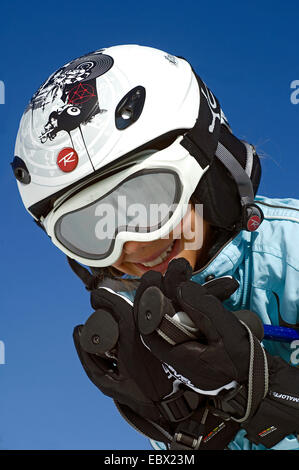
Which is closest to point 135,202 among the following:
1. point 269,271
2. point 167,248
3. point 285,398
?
point 167,248

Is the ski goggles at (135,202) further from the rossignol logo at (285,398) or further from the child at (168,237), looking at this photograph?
the rossignol logo at (285,398)

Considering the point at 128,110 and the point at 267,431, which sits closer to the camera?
the point at 267,431

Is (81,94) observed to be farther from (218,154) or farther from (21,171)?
(218,154)

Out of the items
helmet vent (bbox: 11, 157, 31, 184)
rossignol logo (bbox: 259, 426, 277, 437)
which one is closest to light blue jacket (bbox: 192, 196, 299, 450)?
rossignol logo (bbox: 259, 426, 277, 437)

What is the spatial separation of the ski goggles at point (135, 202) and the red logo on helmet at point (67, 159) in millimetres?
108

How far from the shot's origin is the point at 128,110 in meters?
2.80

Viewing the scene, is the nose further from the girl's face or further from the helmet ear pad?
the helmet ear pad

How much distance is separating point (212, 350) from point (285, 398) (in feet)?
1.28

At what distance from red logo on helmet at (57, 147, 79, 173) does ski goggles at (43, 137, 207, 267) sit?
0.11 m

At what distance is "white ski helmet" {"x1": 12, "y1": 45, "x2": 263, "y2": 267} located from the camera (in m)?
2.75

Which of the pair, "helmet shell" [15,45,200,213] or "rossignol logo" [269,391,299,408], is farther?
"helmet shell" [15,45,200,213]
